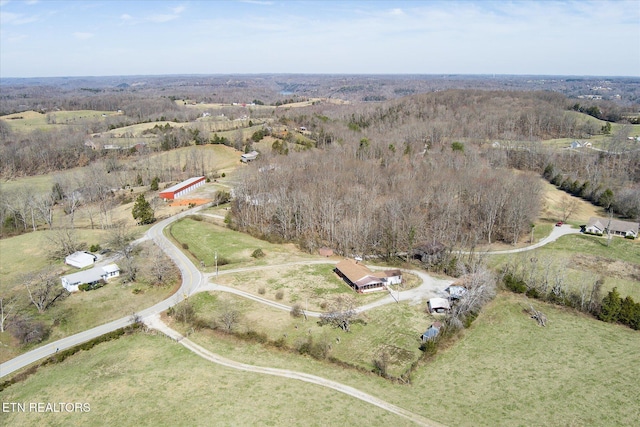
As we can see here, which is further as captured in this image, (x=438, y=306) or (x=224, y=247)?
(x=224, y=247)

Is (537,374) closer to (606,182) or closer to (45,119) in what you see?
(606,182)

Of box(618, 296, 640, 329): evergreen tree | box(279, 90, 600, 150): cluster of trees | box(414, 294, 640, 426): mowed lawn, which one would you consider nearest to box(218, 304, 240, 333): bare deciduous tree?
box(414, 294, 640, 426): mowed lawn

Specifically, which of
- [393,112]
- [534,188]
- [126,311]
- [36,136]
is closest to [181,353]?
[126,311]

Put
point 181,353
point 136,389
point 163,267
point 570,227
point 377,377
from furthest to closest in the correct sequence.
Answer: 1. point 570,227
2. point 163,267
3. point 181,353
4. point 377,377
5. point 136,389

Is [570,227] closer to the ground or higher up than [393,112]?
closer to the ground

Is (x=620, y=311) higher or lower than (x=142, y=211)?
lower

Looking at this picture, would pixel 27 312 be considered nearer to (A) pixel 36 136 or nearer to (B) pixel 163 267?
(B) pixel 163 267

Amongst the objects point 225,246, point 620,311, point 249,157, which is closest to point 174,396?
point 225,246
